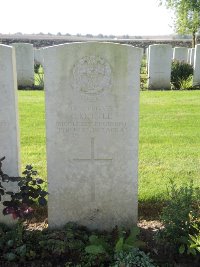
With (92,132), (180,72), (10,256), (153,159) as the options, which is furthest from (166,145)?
(180,72)

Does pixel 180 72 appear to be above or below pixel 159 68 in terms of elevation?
below

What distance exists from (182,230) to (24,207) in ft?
4.48

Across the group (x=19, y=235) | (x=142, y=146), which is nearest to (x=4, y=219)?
(x=19, y=235)

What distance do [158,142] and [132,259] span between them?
3338 millimetres

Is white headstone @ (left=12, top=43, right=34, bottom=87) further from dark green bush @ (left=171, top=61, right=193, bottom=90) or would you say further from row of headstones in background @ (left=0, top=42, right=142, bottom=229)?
row of headstones in background @ (left=0, top=42, right=142, bottom=229)

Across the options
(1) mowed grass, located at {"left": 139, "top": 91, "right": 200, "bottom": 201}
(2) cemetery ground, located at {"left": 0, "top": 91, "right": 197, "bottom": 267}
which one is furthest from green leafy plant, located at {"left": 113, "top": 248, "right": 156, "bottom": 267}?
(1) mowed grass, located at {"left": 139, "top": 91, "right": 200, "bottom": 201}

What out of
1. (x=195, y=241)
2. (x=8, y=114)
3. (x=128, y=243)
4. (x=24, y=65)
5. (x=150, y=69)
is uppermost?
(x=24, y=65)

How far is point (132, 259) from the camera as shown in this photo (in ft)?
9.69

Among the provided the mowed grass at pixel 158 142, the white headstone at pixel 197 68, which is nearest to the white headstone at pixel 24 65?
the mowed grass at pixel 158 142

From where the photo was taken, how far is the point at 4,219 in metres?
3.66

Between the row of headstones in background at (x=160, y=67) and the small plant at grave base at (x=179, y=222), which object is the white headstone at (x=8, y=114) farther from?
the row of headstones in background at (x=160, y=67)

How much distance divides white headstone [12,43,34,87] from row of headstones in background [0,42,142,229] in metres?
10.0

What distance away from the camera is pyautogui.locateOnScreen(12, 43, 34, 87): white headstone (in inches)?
520

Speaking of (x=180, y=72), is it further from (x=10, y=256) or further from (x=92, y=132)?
(x=10, y=256)
